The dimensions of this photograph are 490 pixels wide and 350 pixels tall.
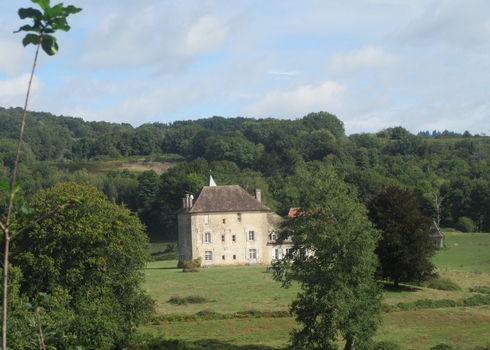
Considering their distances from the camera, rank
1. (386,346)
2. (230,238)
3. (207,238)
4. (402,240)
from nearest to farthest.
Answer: (386,346), (402,240), (207,238), (230,238)

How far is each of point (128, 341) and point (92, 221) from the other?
5.52 meters

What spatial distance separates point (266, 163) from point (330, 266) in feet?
294

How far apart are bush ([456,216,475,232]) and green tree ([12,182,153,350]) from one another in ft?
192

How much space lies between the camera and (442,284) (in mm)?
Answer: 42875

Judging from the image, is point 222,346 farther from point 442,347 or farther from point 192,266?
point 192,266

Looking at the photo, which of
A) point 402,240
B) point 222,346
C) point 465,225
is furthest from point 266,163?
point 222,346

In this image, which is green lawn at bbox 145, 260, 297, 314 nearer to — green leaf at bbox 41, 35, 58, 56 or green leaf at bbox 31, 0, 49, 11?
green leaf at bbox 41, 35, 58, 56

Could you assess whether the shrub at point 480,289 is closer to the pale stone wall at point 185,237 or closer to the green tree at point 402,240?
the green tree at point 402,240

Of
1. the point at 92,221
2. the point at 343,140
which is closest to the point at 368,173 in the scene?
the point at 343,140

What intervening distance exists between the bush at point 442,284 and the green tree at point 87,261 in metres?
21.6

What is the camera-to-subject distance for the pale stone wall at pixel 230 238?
58.5 metres

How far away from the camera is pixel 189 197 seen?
60469 mm

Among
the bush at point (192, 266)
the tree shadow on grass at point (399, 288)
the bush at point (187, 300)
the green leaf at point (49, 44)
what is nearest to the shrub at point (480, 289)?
the tree shadow on grass at point (399, 288)

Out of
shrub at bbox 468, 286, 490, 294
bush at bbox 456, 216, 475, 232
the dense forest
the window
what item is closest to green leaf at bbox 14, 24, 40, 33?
shrub at bbox 468, 286, 490, 294
